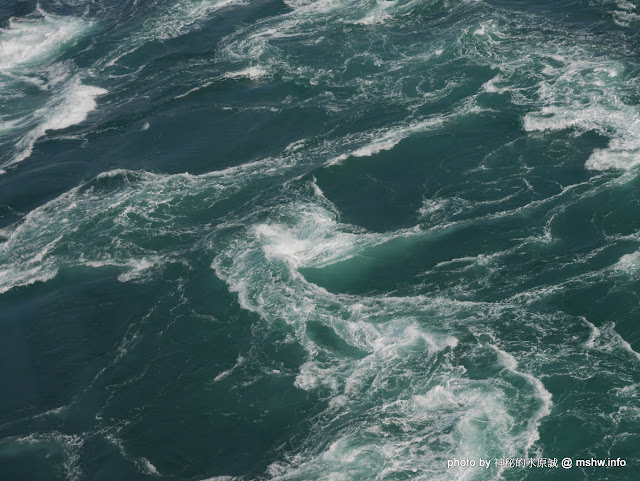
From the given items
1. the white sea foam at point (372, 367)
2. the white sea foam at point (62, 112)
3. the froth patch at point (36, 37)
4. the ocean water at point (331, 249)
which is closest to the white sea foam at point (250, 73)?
the ocean water at point (331, 249)

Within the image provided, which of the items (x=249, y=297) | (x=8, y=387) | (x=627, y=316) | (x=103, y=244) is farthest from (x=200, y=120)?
(x=627, y=316)

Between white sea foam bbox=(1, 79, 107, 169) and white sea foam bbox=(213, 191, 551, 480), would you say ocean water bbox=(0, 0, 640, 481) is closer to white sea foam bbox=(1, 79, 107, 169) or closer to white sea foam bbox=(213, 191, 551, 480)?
white sea foam bbox=(213, 191, 551, 480)

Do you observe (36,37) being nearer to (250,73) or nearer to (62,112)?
(62,112)

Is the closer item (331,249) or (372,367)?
(372,367)

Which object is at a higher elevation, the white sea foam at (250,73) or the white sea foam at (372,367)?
the white sea foam at (250,73)

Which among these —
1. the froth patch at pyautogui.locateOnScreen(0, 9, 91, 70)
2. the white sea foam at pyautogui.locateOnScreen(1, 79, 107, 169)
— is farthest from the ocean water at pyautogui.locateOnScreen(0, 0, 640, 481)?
the froth patch at pyautogui.locateOnScreen(0, 9, 91, 70)

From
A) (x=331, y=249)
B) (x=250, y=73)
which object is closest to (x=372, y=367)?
(x=331, y=249)

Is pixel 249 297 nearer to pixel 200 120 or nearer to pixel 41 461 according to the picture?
pixel 41 461

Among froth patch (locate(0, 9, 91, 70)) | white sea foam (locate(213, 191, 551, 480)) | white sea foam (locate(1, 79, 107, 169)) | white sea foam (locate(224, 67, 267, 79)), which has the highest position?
froth patch (locate(0, 9, 91, 70))

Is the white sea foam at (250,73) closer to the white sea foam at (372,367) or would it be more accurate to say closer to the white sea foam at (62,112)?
the white sea foam at (62,112)
